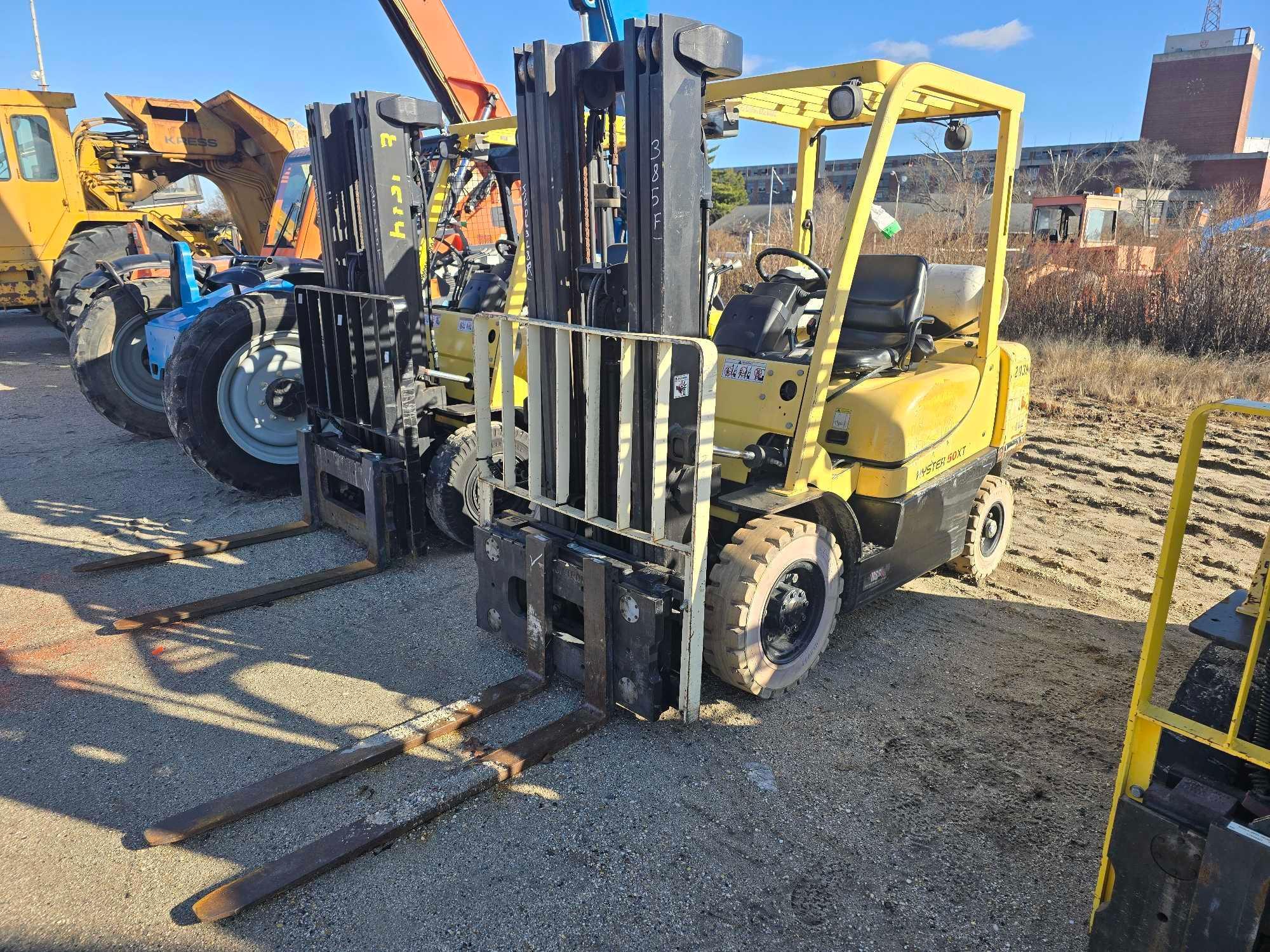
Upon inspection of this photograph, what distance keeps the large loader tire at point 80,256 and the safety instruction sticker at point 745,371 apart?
10215mm

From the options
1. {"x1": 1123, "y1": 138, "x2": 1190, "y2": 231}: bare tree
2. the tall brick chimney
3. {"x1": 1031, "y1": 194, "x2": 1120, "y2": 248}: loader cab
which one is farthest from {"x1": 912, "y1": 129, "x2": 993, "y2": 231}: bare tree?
the tall brick chimney

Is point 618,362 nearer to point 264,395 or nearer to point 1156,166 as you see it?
point 264,395

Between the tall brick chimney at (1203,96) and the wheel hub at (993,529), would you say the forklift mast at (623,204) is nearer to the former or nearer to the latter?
the wheel hub at (993,529)

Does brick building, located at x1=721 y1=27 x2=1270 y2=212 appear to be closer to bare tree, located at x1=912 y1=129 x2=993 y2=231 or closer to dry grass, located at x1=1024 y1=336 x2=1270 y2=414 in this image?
bare tree, located at x1=912 y1=129 x2=993 y2=231

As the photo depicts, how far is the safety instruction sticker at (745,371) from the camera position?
155 inches

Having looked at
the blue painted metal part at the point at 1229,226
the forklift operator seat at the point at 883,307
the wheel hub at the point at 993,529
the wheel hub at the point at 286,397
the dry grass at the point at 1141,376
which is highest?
the blue painted metal part at the point at 1229,226

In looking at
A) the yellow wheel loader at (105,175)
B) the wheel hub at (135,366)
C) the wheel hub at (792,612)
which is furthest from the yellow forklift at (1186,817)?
the yellow wheel loader at (105,175)

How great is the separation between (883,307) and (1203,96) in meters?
63.7

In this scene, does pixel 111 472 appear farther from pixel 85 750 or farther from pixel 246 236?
pixel 246 236

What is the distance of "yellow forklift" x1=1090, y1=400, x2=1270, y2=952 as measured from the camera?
1.83 metres

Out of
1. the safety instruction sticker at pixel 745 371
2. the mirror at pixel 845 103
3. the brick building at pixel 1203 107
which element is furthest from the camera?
the brick building at pixel 1203 107

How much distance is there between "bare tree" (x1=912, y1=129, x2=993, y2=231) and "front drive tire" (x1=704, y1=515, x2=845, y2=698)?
10498mm

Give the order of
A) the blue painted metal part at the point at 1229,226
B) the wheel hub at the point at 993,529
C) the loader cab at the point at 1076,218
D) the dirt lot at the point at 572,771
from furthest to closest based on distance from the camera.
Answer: the loader cab at the point at 1076,218 → the blue painted metal part at the point at 1229,226 → the wheel hub at the point at 993,529 → the dirt lot at the point at 572,771

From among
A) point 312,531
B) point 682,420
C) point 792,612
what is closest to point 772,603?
point 792,612
